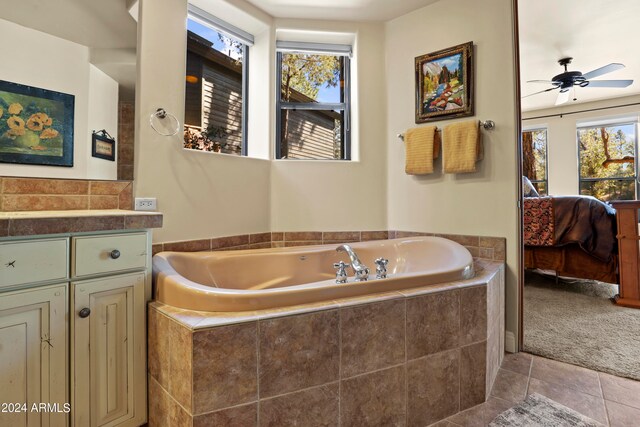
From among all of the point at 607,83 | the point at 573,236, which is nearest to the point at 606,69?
the point at 607,83

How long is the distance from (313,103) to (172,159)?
1358 millimetres

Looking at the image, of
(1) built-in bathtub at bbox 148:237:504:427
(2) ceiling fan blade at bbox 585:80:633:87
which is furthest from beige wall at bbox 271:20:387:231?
(2) ceiling fan blade at bbox 585:80:633:87

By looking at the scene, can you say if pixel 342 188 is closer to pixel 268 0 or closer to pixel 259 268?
pixel 259 268

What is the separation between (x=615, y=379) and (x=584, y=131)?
524cm

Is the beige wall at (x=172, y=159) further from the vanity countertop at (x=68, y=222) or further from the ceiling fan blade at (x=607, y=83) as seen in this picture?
the ceiling fan blade at (x=607, y=83)

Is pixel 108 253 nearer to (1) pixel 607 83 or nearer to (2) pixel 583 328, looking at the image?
(2) pixel 583 328

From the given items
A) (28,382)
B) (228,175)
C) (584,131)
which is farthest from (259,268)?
(584,131)

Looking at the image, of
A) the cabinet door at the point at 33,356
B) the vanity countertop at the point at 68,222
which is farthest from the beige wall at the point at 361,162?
the cabinet door at the point at 33,356

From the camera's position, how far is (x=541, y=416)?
137 cm

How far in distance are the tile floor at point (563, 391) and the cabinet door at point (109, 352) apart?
1269mm

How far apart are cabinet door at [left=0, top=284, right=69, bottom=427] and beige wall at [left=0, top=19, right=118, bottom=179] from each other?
726 millimetres

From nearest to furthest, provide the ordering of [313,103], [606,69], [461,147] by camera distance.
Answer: [461,147], [313,103], [606,69]

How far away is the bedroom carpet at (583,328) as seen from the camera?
6.12ft

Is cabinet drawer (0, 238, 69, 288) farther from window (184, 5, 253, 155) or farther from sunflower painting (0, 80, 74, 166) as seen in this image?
window (184, 5, 253, 155)
